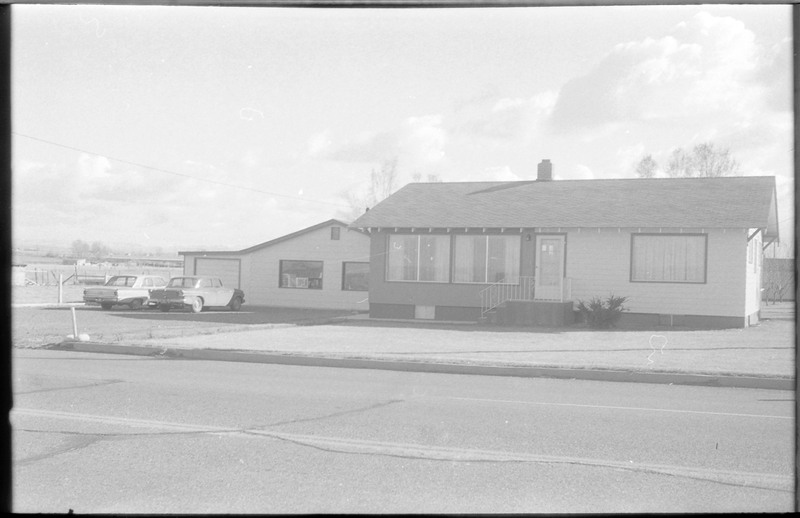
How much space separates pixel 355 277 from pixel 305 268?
2.38 metres

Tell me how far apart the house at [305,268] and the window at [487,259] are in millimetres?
7849

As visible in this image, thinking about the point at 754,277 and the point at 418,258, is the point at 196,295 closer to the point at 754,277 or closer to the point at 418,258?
the point at 418,258

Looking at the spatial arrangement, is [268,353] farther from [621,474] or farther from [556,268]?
[556,268]

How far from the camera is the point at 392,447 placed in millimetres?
7207

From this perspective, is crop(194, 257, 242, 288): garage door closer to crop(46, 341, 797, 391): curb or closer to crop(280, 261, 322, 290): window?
crop(280, 261, 322, 290): window

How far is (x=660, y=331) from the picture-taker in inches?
802

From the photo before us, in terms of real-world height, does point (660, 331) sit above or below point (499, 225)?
below

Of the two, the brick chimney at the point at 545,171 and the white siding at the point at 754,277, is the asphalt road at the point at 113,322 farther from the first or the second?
the white siding at the point at 754,277

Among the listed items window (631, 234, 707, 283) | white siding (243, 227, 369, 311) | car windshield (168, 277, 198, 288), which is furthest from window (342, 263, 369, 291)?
window (631, 234, 707, 283)

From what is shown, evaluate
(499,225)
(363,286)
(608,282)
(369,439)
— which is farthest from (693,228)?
(369,439)

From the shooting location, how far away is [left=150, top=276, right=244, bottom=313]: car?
29625 millimetres

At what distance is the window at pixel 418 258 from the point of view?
Answer: 2520 cm

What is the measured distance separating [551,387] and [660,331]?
10165 mm

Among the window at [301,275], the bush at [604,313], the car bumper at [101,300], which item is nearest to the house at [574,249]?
the bush at [604,313]
